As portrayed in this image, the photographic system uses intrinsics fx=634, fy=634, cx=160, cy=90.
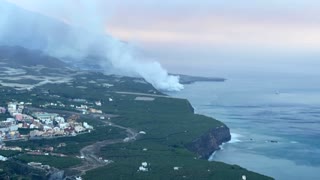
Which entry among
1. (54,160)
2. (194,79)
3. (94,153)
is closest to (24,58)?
(194,79)

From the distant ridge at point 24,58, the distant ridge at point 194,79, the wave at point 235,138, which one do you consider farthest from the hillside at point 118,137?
the distant ridge at point 194,79

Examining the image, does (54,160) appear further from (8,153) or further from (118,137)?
(118,137)

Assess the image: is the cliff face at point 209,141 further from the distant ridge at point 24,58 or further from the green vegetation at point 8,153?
the distant ridge at point 24,58

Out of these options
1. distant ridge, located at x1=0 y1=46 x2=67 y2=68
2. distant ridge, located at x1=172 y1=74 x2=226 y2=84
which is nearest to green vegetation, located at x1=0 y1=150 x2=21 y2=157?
distant ridge, located at x1=0 y1=46 x2=67 y2=68

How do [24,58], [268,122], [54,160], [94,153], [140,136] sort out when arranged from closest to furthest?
[54,160]
[94,153]
[140,136]
[268,122]
[24,58]

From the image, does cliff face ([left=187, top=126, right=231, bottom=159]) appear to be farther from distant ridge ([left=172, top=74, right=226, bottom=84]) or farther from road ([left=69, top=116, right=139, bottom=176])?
distant ridge ([left=172, top=74, right=226, bottom=84])

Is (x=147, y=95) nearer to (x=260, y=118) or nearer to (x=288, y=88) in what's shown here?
(x=260, y=118)

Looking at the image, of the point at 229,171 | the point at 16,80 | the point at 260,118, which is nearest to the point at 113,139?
the point at 229,171
